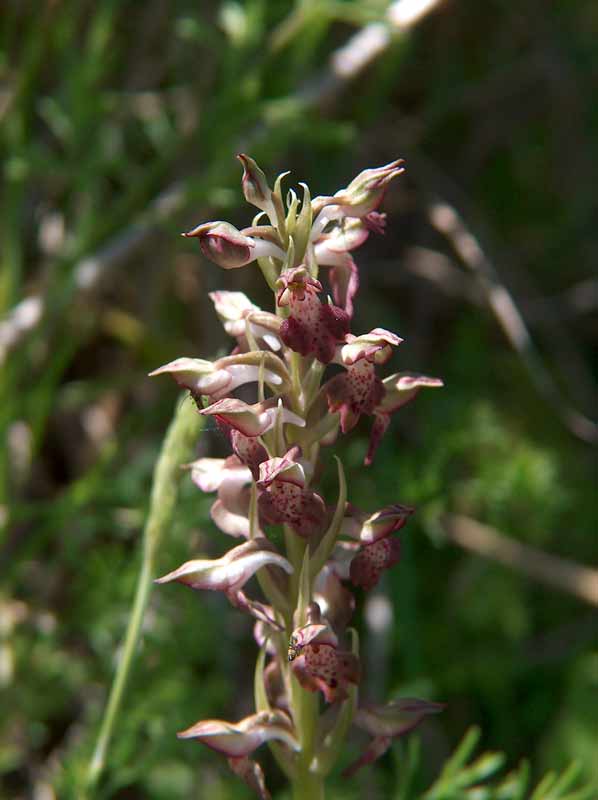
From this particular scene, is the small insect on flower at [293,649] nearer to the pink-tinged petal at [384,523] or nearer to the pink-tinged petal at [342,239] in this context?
the pink-tinged petal at [384,523]

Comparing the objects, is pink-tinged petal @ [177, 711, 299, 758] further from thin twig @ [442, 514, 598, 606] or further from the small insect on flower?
thin twig @ [442, 514, 598, 606]

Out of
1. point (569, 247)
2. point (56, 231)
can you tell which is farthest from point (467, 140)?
point (56, 231)

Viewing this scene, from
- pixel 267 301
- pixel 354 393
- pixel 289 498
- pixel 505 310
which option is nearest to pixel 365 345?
pixel 354 393

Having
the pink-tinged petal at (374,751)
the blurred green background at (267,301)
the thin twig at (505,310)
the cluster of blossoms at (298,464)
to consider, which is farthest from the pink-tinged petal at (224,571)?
the thin twig at (505,310)

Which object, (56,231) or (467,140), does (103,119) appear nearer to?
(56,231)

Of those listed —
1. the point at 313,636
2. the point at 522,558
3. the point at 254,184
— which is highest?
the point at 254,184

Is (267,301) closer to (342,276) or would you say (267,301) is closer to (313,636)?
(342,276)

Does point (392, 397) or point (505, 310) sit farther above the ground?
point (392, 397)
